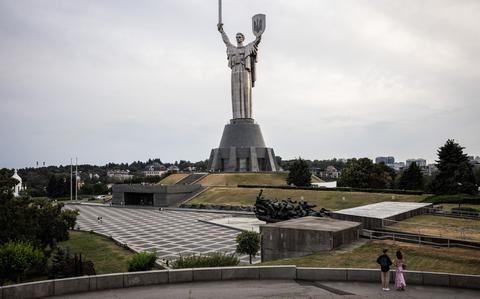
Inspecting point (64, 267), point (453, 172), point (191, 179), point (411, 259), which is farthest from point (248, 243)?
point (191, 179)

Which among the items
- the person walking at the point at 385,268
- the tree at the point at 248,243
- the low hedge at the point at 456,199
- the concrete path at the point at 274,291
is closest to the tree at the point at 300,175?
the low hedge at the point at 456,199

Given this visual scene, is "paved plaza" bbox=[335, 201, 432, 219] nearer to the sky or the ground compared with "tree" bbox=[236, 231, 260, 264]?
nearer to the sky

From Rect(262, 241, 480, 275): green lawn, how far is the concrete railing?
1707 mm

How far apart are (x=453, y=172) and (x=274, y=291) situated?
107 ft

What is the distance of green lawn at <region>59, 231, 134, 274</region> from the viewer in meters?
18.5

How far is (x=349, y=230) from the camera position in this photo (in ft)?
54.6

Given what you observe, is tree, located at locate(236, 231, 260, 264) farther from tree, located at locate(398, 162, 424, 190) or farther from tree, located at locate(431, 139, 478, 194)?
tree, located at locate(398, 162, 424, 190)

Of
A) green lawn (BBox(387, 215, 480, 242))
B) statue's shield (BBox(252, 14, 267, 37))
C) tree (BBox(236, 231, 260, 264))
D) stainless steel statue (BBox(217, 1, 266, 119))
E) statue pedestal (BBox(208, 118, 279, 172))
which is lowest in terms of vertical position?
tree (BBox(236, 231, 260, 264))

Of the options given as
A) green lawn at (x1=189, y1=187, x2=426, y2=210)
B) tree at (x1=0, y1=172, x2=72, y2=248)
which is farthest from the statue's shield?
tree at (x1=0, y1=172, x2=72, y2=248)

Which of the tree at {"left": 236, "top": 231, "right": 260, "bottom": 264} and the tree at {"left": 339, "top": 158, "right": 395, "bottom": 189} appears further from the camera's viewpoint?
the tree at {"left": 339, "top": 158, "right": 395, "bottom": 189}

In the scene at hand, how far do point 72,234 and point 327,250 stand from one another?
21.0m

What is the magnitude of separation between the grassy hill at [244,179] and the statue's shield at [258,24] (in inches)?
844

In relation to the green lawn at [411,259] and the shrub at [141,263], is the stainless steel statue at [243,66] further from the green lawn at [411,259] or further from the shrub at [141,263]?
the shrub at [141,263]

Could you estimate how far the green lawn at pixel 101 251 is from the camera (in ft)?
60.8
